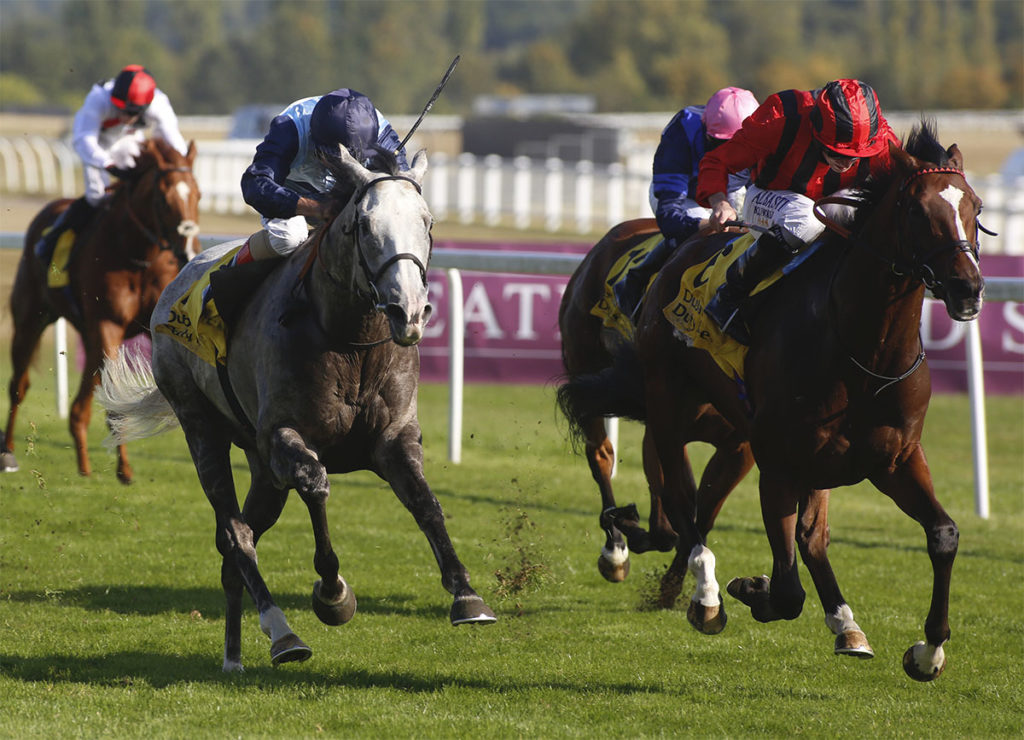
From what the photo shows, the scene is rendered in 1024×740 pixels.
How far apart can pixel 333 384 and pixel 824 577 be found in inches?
68.4

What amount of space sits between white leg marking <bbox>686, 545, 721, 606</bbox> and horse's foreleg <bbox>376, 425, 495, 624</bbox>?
33.6 inches

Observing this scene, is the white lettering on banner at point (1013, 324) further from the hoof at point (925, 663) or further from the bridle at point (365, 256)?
the bridle at point (365, 256)

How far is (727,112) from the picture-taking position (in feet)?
18.9

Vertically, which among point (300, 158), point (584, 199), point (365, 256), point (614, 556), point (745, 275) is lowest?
point (584, 199)

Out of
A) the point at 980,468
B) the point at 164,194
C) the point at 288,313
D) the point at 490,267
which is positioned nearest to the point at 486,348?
the point at 490,267

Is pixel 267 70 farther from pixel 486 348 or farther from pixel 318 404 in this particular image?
pixel 318 404

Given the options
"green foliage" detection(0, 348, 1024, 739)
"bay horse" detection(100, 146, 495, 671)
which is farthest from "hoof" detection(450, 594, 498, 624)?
"green foliage" detection(0, 348, 1024, 739)

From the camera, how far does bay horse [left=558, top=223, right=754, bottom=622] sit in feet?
18.7

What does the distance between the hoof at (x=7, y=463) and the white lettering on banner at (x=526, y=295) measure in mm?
4678

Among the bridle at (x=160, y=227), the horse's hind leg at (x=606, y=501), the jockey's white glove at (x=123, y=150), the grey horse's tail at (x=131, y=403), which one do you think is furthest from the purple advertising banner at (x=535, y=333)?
the grey horse's tail at (x=131, y=403)

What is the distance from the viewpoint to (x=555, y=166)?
24.2 meters

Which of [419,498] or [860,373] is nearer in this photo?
[860,373]

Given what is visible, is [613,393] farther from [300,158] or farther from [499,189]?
[499,189]

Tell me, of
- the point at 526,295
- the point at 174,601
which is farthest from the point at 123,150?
the point at 174,601
